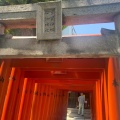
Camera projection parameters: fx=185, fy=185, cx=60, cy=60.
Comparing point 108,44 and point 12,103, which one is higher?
point 108,44

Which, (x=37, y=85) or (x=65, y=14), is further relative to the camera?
(x=37, y=85)

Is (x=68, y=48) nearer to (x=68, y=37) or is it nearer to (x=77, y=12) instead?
(x=68, y=37)

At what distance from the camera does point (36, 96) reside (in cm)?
738

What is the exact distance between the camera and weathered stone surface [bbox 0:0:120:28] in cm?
253

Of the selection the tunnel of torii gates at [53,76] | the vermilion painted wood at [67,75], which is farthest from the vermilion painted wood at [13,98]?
the vermilion painted wood at [67,75]

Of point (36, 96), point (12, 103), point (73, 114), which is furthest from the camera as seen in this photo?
point (73, 114)

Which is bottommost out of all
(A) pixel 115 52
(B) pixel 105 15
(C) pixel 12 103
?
(C) pixel 12 103

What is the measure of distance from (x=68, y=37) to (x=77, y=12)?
373mm

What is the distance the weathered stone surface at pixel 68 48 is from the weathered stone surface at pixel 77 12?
0.30 meters

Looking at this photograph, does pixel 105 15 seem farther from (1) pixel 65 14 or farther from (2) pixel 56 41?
(2) pixel 56 41

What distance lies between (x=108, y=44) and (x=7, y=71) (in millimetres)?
2439

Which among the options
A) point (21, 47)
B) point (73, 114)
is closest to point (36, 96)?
point (21, 47)

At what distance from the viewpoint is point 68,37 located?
2.58m

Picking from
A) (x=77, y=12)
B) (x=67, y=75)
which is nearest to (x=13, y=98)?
(x=67, y=75)
